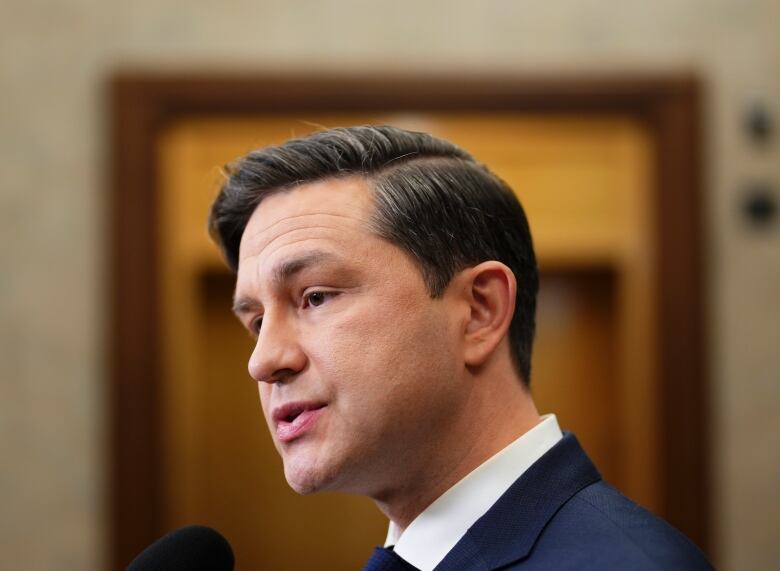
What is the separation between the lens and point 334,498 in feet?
17.9

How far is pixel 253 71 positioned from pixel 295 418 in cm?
228

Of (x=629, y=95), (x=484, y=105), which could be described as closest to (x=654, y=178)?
(x=629, y=95)

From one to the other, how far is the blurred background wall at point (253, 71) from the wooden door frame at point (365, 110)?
0.16 ft

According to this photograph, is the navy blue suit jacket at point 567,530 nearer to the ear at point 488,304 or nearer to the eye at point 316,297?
the ear at point 488,304

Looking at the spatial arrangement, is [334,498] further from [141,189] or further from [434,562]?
[434,562]

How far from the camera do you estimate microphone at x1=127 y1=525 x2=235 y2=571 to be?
1.14m

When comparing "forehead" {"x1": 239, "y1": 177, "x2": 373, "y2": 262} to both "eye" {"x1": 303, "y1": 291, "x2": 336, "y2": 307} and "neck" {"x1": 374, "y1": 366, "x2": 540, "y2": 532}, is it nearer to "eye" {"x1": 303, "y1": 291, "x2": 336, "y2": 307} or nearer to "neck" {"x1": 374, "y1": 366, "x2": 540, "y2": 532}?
"eye" {"x1": 303, "y1": 291, "x2": 336, "y2": 307}

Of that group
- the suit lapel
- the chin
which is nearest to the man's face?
the chin

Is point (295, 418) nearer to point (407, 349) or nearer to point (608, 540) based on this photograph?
point (407, 349)

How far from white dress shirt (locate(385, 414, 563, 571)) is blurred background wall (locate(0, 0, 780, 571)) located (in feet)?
7.32

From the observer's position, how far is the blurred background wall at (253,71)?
3285 mm

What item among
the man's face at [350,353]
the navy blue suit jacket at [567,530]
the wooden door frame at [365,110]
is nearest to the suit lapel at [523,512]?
the navy blue suit jacket at [567,530]

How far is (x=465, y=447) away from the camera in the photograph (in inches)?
48.6

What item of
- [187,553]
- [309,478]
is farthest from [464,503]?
[187,553]
